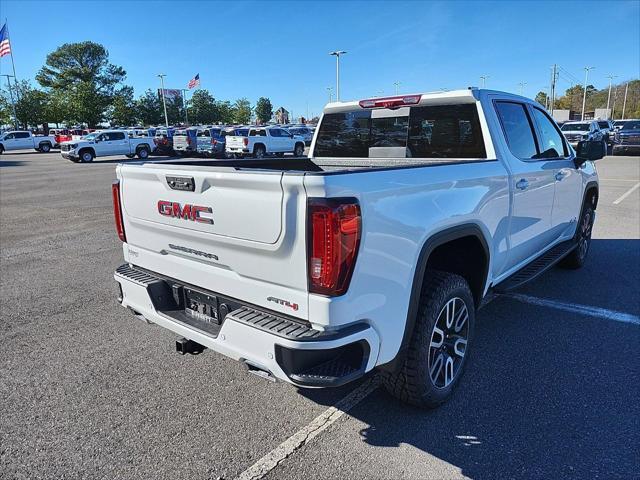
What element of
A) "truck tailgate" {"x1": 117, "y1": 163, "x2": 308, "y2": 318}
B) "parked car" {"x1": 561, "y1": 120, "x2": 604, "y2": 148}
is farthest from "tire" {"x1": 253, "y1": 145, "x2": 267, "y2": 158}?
"truck tailgate" {"x1": 117, "y1": 163, "x2": 308, "y2": 318}

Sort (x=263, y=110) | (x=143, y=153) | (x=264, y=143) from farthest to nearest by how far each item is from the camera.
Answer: (x=263, y=110) → (x=143, y=153) → (x=264, y=143)

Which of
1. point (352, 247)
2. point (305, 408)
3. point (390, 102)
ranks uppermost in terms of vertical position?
point (390, 102)

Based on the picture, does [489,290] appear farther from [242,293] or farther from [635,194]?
[635,194]

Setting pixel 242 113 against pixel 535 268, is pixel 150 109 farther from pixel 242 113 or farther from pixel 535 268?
pixel 535 268

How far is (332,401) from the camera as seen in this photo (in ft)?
10.2

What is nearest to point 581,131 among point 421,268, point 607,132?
point 607,132

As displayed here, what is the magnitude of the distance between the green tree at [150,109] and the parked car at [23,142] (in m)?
51.4

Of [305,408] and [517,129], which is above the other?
[517,129]

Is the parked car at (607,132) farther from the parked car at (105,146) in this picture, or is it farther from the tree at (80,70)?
the tree at (80,70)

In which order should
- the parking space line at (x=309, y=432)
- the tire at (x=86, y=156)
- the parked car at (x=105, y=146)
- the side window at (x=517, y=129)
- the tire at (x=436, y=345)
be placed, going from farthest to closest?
1. the tire at (x=86, y=156)
2. the parked car at (x=105, y=146)
3. the side window at (x=517, y=129)
4. the tire at (x=436, y=345)
5. the parking space line at (x=309, y=432)

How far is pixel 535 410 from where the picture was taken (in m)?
→ 2.96

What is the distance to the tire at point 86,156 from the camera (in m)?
28.5

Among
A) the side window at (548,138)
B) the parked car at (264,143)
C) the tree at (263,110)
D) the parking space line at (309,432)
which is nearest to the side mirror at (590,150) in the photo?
the side window at (548,138)

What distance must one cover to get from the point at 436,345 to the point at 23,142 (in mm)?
48486
